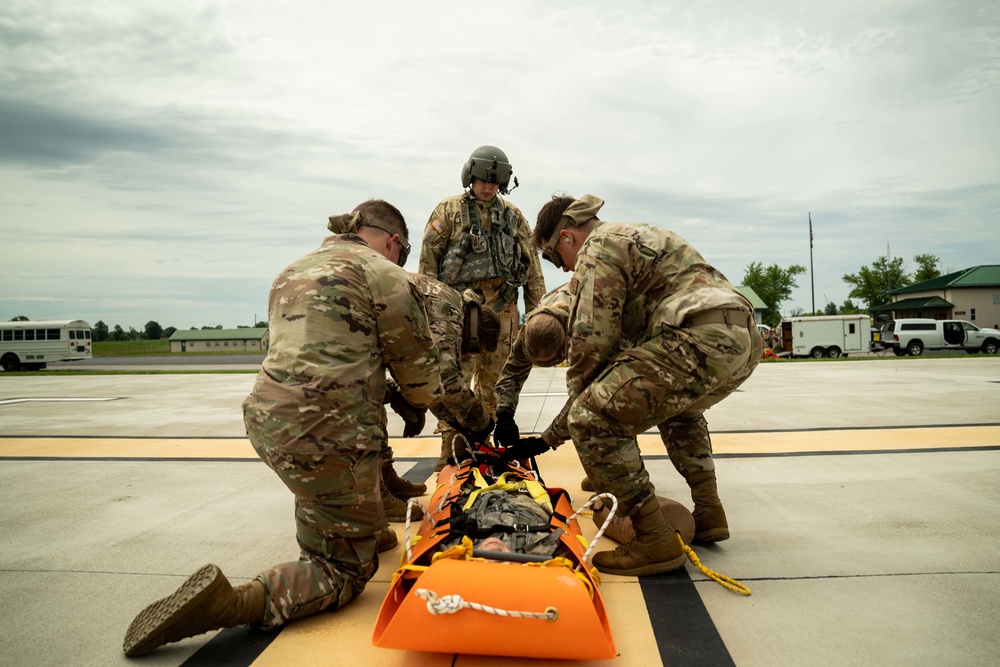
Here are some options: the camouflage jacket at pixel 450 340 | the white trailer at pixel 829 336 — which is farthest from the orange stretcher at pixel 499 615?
the white trailer at pixel 829 336

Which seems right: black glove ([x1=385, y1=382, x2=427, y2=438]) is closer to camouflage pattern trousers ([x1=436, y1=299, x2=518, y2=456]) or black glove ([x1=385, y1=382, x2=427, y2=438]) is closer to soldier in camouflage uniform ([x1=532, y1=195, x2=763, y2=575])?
soldier in camouflage uniform ([x1=532, y1=195, x2=763, y2=575])

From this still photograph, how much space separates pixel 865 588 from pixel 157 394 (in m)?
11.2

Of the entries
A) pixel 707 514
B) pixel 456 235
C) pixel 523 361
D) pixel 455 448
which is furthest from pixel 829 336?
pixel 455 448

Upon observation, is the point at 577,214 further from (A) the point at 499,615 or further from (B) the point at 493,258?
(A) the point at 499,615

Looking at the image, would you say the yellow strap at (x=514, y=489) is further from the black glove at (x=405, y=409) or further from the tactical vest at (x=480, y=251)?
the tactical vest at (x=480, y=251)

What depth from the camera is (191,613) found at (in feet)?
6.52

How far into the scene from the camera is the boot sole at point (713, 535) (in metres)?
3.09

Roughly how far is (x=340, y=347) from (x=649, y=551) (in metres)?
1.61

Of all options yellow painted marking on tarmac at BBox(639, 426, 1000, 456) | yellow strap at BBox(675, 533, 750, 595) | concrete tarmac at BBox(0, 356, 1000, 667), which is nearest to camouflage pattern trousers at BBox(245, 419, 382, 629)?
concrete tarmac at BBox(0, 356, 1000, 667)

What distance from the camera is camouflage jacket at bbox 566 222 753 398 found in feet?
9.30

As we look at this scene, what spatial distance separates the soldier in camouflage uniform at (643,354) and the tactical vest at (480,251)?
5.75 feet

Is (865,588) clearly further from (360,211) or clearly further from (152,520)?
(152,520)

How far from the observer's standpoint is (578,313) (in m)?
2.95

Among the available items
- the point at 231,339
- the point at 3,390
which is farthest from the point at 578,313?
the point at 231,339
